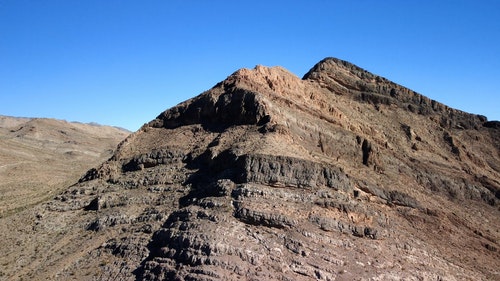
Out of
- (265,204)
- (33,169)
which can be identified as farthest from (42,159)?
(265,204)

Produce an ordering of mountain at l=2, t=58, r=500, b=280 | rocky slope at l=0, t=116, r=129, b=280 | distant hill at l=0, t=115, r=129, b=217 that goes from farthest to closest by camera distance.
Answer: distant hill at l=0, t=115, r=129, b=217 → rocky slope at l=0, t=116, r=129, b=280 → mountain at l=2, t=58, r=500, b=280

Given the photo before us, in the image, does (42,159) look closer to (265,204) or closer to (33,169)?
(33,169)

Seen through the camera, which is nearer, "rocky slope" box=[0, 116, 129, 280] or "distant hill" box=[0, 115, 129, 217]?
"rocky slope" box=[0, 116, 129, 280]

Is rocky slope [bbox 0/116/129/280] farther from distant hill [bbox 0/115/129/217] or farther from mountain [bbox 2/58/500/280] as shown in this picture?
mountain [bbox 2/58/500/280]

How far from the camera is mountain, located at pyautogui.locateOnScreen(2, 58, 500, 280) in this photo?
36.7 m

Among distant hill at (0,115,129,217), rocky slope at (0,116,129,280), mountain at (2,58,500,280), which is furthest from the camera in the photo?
distant hill at (0,115,129,217)

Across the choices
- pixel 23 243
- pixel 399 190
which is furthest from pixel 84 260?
pixel 399 190

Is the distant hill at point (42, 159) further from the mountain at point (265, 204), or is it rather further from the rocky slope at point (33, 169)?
the mountain at point (265, 204)

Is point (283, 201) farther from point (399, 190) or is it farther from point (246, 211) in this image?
point (399, 190)

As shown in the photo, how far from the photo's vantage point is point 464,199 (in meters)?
60.1

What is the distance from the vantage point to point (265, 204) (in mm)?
38938

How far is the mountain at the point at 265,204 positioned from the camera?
36.7 m

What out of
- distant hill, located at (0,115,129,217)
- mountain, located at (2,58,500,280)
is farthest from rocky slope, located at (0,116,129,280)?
mountain, located at (2,58,500,280)

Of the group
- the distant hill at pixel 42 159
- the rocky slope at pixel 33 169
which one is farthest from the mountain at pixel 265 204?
the distant hill at pixel 42 159
